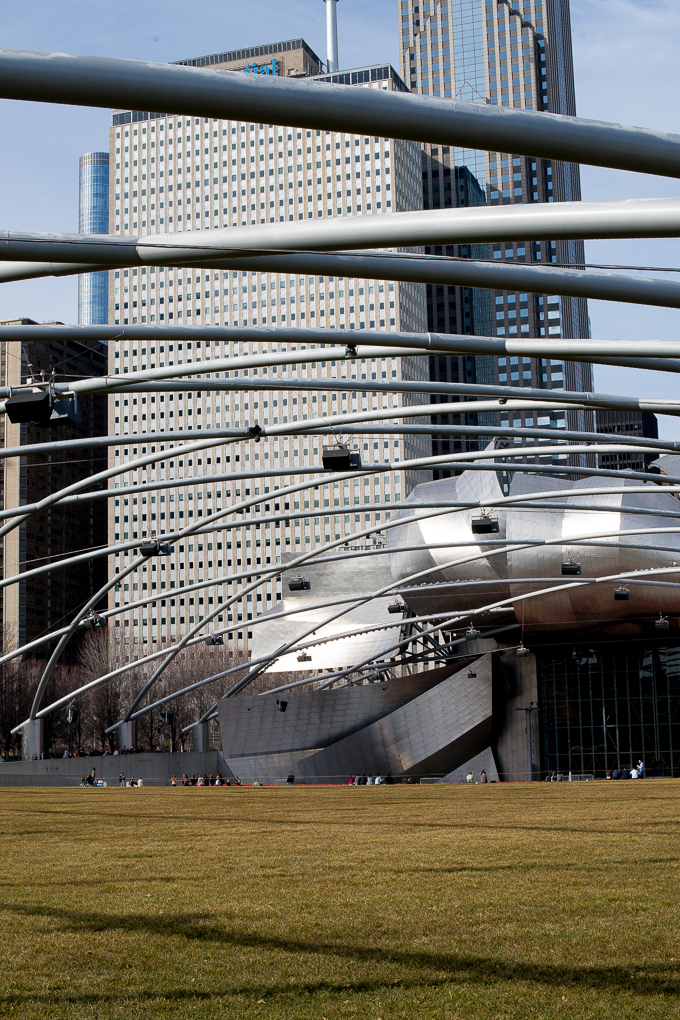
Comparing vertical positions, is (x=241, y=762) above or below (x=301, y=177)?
below

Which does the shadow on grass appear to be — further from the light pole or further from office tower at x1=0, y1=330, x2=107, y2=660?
office tower at x1=0, y1=330, x2=107, y2=660

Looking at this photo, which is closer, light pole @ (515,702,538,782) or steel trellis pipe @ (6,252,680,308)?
steel trellis pipe @ (6,252,680,308)

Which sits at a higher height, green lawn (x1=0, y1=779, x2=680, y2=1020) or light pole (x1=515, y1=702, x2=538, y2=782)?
green lawn (x1=0, y1=779, x2=680, y2=1020)

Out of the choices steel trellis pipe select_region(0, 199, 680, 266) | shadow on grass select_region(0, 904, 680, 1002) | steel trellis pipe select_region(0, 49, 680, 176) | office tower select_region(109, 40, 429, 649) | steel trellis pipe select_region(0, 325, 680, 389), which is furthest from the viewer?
office tower select_region(109, 40, 429, 649)

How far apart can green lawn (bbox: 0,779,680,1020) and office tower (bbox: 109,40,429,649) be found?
335 feet

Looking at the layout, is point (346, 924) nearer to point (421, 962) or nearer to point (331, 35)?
point (421, 962)

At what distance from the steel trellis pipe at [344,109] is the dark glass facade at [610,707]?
2294 inches

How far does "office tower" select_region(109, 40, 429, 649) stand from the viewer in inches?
5022

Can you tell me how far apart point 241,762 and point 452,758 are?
13866mm

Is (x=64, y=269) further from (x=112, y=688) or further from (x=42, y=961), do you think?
(x=112, y=688)

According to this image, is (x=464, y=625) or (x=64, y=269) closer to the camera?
(x=64, y=269)

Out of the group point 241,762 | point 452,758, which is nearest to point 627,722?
point 452,758

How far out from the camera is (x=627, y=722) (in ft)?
209

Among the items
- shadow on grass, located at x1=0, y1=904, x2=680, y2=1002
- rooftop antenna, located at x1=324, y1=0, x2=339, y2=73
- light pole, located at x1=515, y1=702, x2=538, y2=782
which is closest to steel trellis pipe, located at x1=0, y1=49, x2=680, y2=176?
shadow on grass, located at x1=0, y1=904, x2=680, y2=1002
